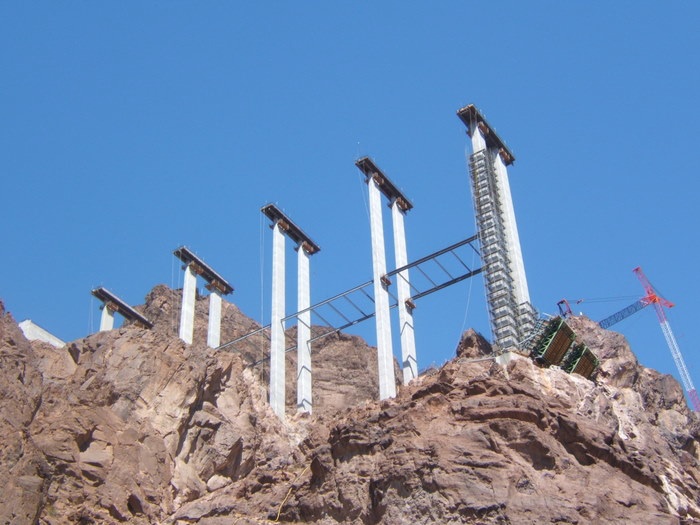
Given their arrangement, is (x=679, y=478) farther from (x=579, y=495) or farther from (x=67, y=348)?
(x=67, y=348)

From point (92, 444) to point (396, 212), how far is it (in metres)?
29.8

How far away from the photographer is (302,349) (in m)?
64.8

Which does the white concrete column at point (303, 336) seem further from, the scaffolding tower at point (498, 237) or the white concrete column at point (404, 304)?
the scaffolding tower at point (498, 237)

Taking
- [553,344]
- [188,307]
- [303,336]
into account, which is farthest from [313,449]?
[188,307]

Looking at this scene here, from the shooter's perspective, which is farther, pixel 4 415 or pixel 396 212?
pixel 396 212

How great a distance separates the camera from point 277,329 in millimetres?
65688

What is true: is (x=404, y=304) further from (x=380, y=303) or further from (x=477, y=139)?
(x=477, y=139)

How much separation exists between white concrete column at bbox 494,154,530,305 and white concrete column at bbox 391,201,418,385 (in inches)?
280

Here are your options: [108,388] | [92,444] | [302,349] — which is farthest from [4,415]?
[302,349]

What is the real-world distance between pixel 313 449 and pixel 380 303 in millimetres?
20543

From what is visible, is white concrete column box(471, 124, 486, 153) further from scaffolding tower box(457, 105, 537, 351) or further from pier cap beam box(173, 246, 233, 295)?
pier cap beam box(173, 246, 233, 295)

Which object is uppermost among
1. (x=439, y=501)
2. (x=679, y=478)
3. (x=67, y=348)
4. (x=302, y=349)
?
(x=302, y=349)

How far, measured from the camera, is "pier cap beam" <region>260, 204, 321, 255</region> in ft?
226

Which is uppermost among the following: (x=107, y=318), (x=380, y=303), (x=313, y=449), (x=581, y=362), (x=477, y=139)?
(x=477, y=139)
